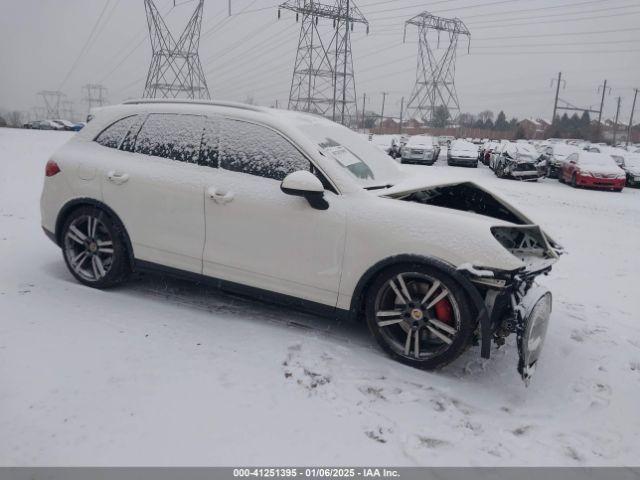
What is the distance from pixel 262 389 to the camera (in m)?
3.06

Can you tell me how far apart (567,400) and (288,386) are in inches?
72.9

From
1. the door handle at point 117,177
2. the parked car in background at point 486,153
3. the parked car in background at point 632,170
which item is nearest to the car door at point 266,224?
the door handle at point 117,177

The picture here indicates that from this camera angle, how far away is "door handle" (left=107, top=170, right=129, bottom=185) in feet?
13.8

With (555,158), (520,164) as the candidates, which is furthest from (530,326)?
(555,158)

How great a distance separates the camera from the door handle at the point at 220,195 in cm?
380

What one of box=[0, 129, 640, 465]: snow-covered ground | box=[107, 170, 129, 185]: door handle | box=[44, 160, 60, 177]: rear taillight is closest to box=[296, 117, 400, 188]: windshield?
box=[0, 129, 640, 465]: snow-covered ground

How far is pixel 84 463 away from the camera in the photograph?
7.68 feet

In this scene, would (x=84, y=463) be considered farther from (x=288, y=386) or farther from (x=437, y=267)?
(x=437, y=267)

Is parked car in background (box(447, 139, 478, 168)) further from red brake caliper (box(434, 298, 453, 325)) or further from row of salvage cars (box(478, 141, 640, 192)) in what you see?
red brake caliper (box(434, 298, 453, 325))

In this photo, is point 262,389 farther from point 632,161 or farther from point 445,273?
point 632,161

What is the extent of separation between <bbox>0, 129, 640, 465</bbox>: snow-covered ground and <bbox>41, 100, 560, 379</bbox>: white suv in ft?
1.03

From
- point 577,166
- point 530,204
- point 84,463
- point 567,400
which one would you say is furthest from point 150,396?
point 577,166

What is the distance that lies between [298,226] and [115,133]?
2.08 metres

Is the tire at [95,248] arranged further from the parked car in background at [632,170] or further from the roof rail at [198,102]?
the parked car in background at [632,170]
